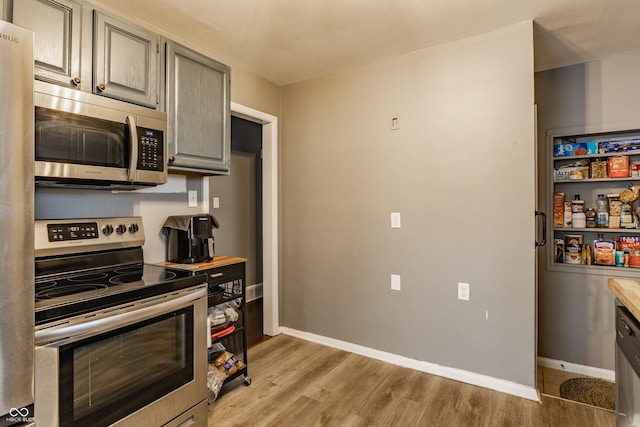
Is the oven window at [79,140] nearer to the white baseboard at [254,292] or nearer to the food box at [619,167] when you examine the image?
the white baseboard at [254,292]

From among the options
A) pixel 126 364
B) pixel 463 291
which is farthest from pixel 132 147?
pixel 463 291

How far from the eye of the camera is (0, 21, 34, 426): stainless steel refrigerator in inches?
43.4

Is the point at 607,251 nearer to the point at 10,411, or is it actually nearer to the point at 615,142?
the point at 615,142

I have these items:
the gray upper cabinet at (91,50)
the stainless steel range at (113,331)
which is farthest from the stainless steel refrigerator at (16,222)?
the gray upper cabinet at (91,50)

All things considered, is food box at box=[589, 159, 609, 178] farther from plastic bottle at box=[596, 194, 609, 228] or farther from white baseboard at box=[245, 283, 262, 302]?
white baseboard at box=[245, 283, 262, 302]

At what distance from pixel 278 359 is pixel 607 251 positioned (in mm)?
2826

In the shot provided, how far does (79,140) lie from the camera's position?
5.31ft

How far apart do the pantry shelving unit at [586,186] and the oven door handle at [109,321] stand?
2.97 metres

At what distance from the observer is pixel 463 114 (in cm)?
250

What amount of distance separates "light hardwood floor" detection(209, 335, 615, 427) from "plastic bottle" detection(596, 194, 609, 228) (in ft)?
4.90

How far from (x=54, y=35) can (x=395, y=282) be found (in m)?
2.55

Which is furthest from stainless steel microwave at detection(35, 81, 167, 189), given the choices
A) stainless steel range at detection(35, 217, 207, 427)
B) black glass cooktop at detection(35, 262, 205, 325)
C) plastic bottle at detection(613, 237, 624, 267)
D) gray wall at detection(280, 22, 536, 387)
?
plastic bottle at detection(613, 237, 624, 267)

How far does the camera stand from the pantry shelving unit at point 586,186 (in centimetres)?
282

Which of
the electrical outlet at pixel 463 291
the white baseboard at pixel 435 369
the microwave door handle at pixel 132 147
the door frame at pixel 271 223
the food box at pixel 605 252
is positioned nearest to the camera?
the microwave door handle at pixel 132 147
